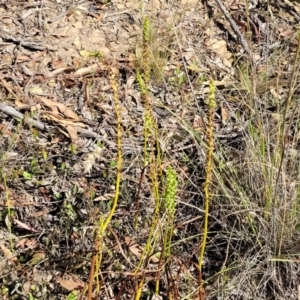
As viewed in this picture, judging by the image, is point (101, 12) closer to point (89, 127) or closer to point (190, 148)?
point (89, 127)

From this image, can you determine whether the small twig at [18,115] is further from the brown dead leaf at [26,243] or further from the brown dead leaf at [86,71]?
the brown dead leaf at [26,243]

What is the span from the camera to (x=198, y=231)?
2633 millimetres

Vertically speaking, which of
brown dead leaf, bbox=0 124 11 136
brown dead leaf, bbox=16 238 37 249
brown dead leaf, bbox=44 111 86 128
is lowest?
brown dead leaf, bbox=16 238 37 249

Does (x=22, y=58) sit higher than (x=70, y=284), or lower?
higher

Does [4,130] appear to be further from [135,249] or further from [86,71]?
[135,249]

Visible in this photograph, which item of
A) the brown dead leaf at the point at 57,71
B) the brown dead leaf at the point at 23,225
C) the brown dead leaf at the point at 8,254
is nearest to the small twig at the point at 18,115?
the brown dead leaf at the point at 57,71

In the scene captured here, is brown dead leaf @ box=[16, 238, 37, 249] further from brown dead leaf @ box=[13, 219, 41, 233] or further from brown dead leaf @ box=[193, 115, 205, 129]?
brown dead leaf @ box=[193, 115, 205, 129]

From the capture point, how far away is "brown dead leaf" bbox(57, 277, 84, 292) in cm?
242

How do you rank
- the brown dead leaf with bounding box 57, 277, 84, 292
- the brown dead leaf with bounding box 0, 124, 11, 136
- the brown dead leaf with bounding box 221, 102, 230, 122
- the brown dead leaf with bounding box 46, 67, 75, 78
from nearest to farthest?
the brown dead leaf with bounding box 57, 277, 84, 292 → the brown dead leaf with bounding box 0, 124, 11, 136 → the brown dead leaf with bounding box 221, 102, 230, 122 → the brown dead leaf with bounding box 46, 67, 75, 78

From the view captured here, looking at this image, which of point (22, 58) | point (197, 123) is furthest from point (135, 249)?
point (22, 58)

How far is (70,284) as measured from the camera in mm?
2434

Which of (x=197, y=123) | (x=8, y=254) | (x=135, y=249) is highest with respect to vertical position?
(x=197, y=123)

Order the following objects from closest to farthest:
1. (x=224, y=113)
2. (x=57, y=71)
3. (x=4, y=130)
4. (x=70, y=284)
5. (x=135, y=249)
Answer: (x=70, y=284) < (x=135, y=249) < (x=4, y=130) < (x=224, y=113) < (x=57, y=71)

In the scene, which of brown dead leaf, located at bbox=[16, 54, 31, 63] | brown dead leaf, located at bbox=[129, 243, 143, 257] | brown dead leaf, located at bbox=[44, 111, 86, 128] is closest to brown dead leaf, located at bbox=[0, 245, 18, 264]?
brown dead leaf, located at bbox=[129, 243, 143, 257]
